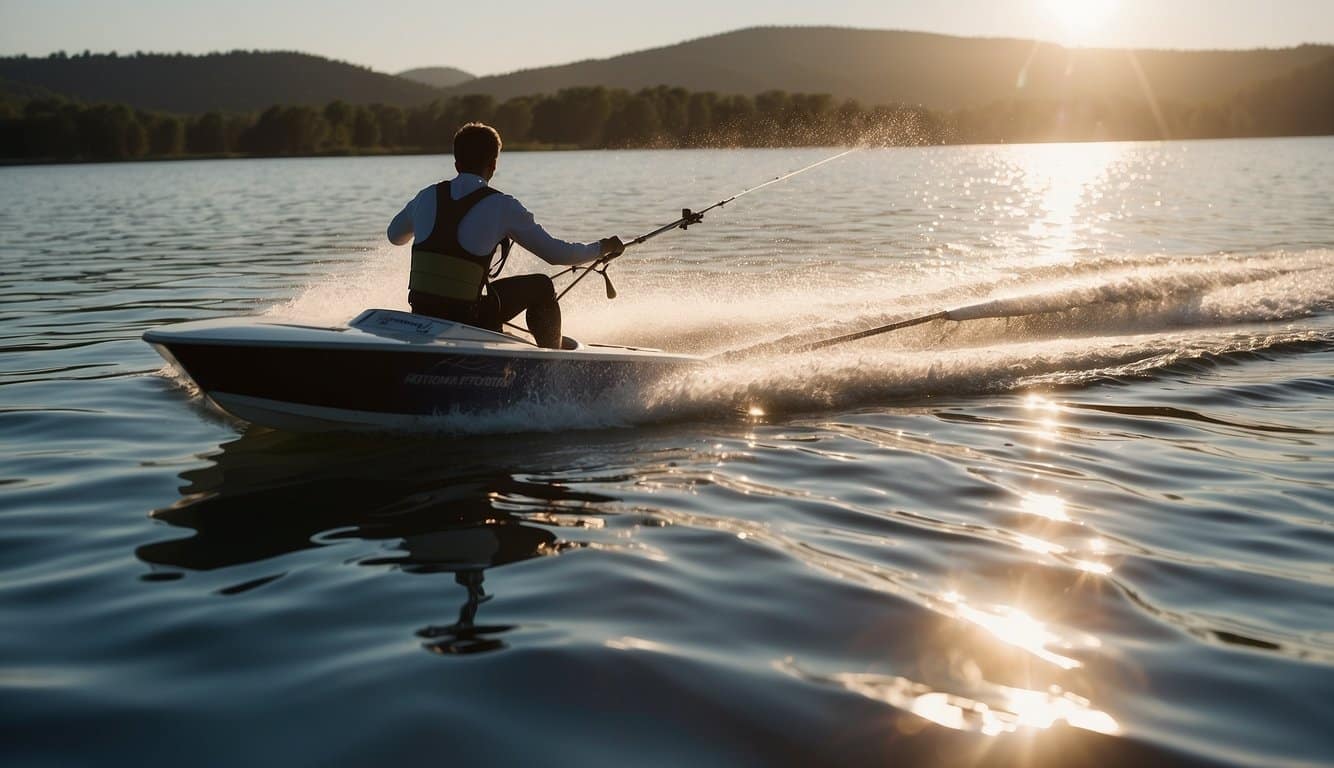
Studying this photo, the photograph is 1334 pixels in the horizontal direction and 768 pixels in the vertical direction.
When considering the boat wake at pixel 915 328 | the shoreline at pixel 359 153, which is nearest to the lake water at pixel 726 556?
the boat wake at pixel 915 328

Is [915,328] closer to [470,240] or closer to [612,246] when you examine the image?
[612,246]

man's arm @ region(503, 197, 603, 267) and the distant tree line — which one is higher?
the distant tree line

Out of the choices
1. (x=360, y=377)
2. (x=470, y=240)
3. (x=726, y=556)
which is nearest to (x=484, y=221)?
(x=470, y=240)

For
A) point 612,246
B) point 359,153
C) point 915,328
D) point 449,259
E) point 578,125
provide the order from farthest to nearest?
point 359,153
point 578,125
point 915,328
point 612,246
point 449,259

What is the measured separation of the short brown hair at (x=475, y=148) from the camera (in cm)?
765

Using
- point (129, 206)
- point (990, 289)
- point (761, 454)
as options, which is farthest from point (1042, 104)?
point (761, 454)

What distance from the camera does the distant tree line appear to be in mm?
93000

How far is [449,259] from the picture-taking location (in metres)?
7.92

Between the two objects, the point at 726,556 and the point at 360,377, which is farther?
the point at 360,377

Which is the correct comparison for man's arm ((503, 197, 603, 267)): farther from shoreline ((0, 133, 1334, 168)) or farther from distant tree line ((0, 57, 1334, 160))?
shoreline ((0, 133, 1334, 168))

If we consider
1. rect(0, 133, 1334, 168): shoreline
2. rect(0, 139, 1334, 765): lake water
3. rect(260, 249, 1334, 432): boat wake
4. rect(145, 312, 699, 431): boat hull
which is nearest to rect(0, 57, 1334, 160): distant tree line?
rect(0, 133, 1334, 168): shoreline

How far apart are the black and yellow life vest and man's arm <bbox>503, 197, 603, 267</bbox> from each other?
182 mm

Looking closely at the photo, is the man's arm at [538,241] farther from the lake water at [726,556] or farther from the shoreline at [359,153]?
the shoreline at [359,153]

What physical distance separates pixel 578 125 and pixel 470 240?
304ft
